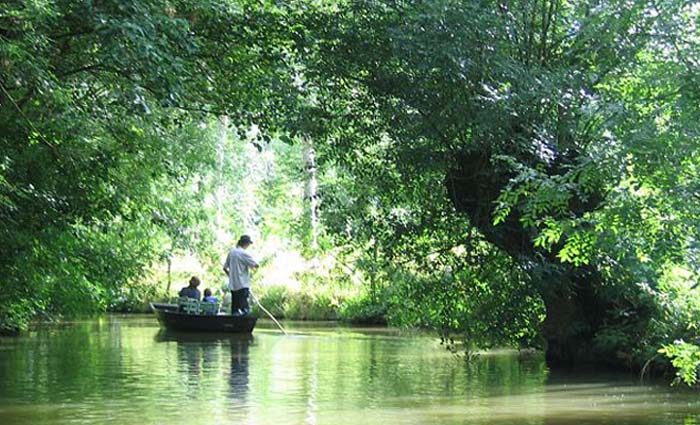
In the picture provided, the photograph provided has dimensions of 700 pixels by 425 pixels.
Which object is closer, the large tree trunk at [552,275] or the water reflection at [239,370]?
the water reflection at [239,370]

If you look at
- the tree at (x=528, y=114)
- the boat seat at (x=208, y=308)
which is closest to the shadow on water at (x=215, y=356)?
the boat seat at (x=208, y=308)

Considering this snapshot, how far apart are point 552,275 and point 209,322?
9.57m

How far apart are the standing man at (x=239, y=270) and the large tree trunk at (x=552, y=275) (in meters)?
8.03

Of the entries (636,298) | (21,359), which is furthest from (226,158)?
(636,298)

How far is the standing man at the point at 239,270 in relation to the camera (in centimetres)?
2141

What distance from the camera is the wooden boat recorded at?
21.4m

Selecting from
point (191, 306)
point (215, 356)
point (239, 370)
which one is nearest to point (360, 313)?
point (191, 306)

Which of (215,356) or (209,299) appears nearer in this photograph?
(215,356)

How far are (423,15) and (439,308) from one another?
4.69m

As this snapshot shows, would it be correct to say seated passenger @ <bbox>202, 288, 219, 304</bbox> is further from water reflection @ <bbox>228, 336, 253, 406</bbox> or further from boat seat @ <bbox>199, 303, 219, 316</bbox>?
water reflection @ <bbox>228, 336, 253, 406</bbox>

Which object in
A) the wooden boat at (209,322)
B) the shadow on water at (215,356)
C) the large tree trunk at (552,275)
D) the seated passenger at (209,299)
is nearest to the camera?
the shadow on water at (215,356)

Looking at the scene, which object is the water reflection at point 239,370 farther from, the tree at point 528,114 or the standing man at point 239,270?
the tree at point 528,114

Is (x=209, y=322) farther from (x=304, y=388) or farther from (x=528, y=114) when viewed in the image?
(x=528, y=114)

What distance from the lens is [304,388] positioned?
11.9 meters
